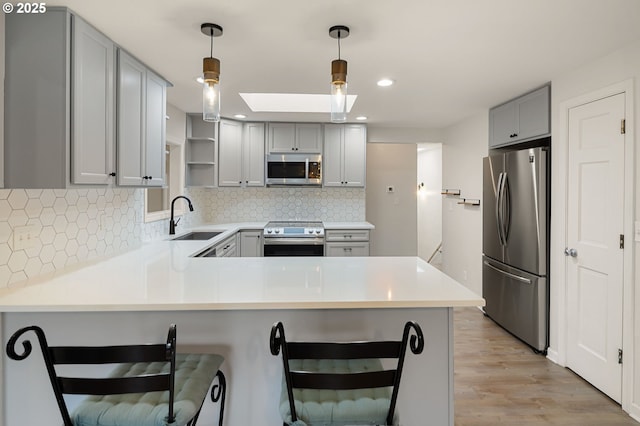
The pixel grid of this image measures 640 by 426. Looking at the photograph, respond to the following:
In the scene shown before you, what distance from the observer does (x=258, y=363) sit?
1.64 metres

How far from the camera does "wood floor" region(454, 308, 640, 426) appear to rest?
218 cm

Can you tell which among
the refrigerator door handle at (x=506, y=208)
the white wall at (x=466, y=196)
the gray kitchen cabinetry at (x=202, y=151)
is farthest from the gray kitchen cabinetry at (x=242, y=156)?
the refrigerator door handle at (x=506, y=208)

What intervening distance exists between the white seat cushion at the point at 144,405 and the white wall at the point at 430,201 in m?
6.12

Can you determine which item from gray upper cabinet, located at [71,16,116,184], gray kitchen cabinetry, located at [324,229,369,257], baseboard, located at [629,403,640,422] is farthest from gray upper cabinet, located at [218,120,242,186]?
baseboard, located at [629,403,640,422]

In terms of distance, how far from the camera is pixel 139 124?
240 cm

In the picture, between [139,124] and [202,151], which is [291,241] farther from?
[139,124]

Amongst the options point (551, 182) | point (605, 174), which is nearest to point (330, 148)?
point (551, 182)

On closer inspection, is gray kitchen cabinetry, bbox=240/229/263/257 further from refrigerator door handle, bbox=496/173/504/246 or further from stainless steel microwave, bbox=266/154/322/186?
refrigerator door handle, bbox=496/173/504/246

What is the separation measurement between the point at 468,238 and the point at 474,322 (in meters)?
1.07

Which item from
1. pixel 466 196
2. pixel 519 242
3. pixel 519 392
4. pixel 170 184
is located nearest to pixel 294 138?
pixel 170 184

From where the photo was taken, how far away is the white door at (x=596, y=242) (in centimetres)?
234

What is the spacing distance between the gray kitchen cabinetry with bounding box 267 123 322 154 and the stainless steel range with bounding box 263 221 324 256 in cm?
105

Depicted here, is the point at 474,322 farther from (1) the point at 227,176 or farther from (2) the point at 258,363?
(1) the point at 227,176

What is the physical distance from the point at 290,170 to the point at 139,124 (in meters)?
2.32
